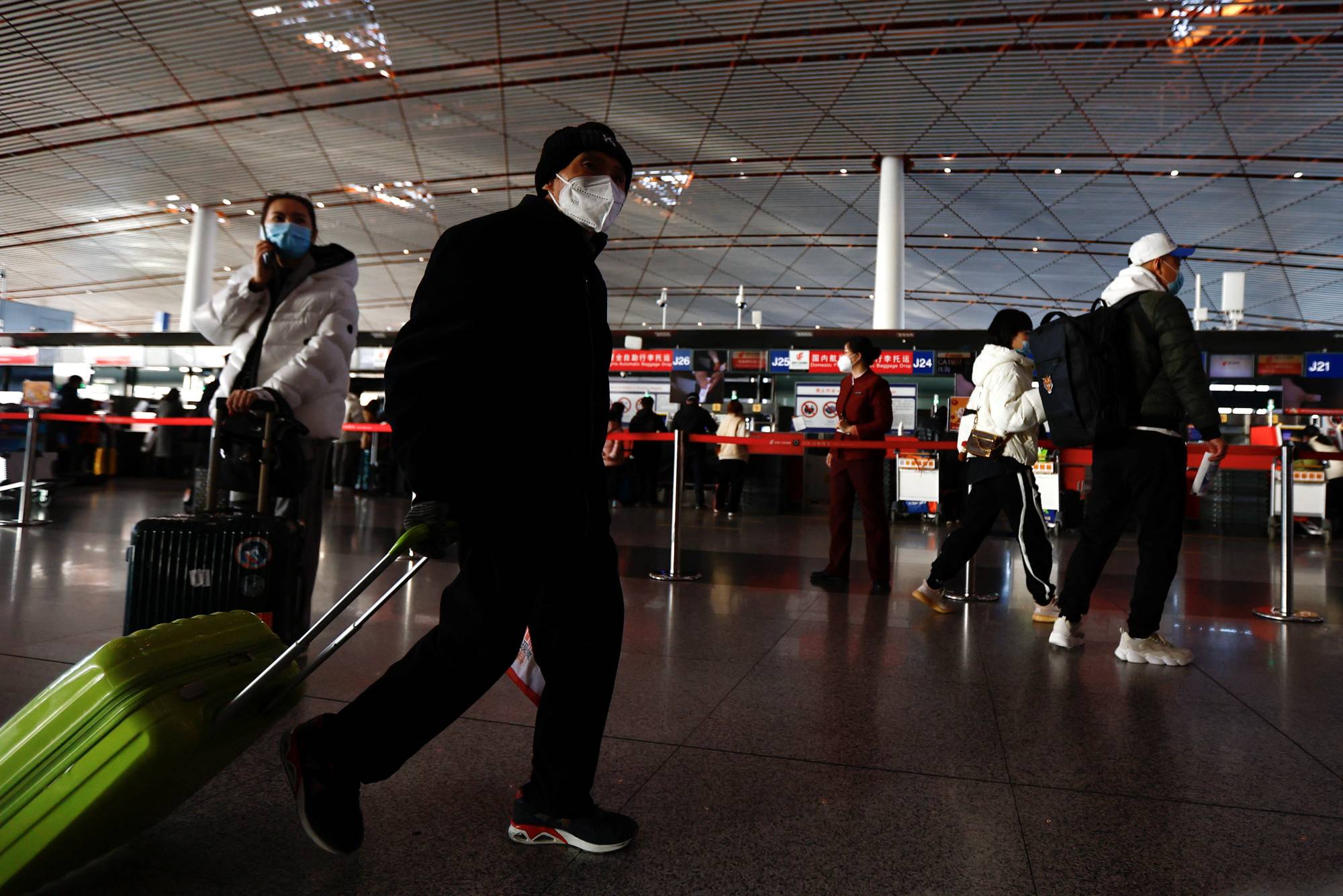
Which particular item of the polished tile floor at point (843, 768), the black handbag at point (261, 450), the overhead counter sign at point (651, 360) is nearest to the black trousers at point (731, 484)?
the overhead counter sign at point (651, 360)

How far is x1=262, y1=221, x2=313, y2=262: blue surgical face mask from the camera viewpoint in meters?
3.24

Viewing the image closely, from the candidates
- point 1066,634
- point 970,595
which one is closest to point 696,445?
point 970,595

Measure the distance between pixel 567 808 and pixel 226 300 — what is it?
2468 mm

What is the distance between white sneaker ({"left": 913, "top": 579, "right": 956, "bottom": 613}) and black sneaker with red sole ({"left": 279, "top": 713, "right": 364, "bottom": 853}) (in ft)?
12.9

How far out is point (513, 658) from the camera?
1840 millimetres

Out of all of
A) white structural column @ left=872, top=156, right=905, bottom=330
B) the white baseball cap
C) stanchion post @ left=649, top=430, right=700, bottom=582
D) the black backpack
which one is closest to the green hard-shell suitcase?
the black backpack

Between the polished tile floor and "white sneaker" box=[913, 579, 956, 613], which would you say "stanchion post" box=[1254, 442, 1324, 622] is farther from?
"white sneaker" box=[913, 579, 956, 613]

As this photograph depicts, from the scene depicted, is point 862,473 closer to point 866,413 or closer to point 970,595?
point 866,413

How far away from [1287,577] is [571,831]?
16.5 feet

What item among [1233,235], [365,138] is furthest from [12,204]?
[1233,235]

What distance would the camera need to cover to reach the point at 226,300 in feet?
10.7

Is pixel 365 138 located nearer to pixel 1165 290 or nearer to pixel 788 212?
pixel 788 212

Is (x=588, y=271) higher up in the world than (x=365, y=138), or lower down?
lower down

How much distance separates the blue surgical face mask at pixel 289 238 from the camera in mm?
3236
